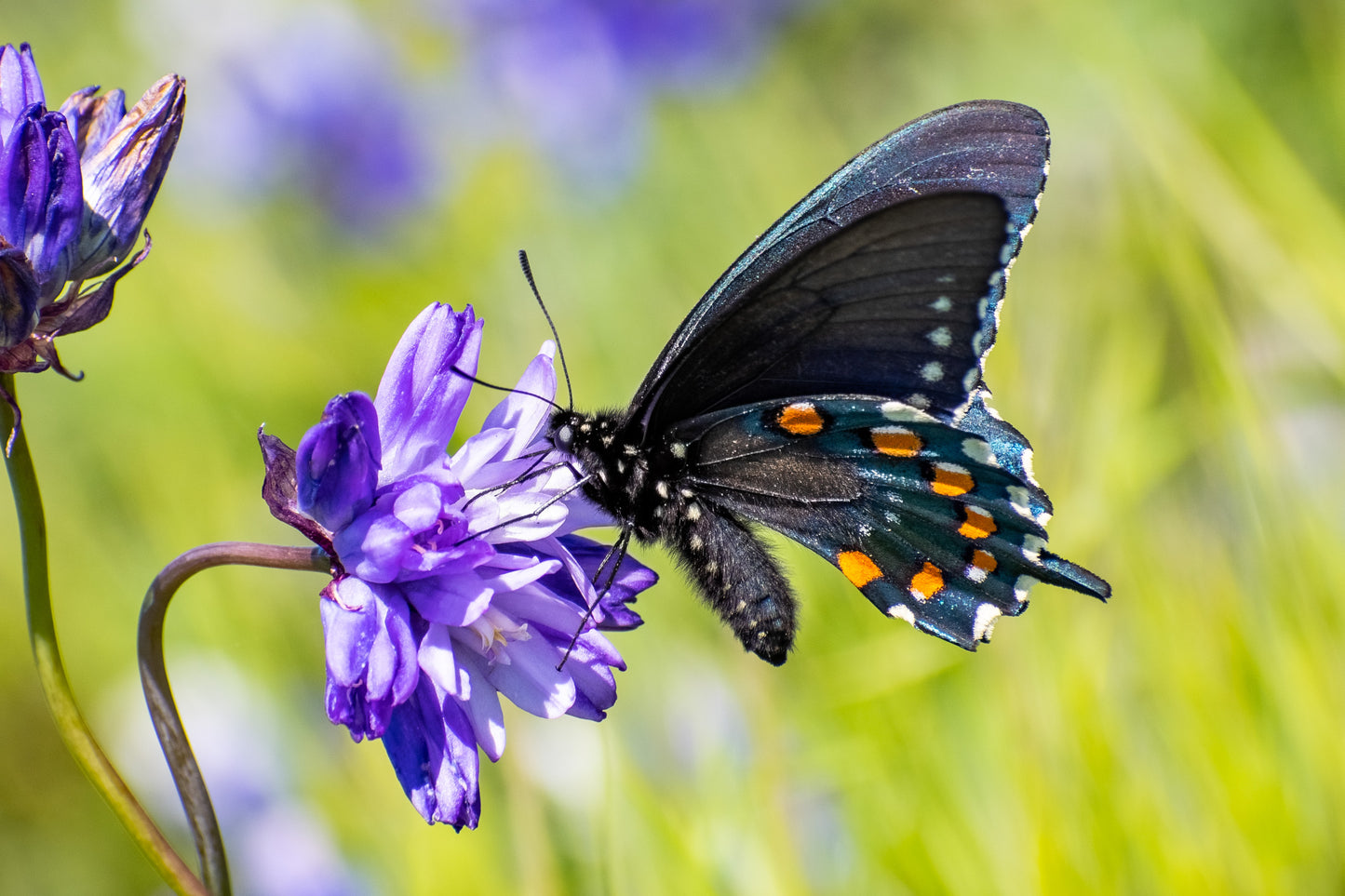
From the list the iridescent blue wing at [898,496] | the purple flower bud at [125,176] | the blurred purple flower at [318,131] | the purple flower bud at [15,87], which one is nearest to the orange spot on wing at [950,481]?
the iridescent blue wing at [898,496]

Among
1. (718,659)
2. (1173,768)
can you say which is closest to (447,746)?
(1173,768)

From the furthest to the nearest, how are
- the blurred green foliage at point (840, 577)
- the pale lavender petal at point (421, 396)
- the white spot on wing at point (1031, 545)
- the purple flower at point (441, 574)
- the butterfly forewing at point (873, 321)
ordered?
the blurred green foliage at point (840, 577), the white spot on wing at point (1031, 545), the butterfly forewing at point (873, 321), the pale lavender petal at point (421, 396), the purple flower at point (441, 574)

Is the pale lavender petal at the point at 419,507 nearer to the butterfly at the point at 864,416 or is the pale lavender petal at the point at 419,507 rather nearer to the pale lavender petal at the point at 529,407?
the pale lavender petal at the point at 529,407

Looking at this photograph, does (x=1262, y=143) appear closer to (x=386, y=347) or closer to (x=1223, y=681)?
(x=1223, y=681)

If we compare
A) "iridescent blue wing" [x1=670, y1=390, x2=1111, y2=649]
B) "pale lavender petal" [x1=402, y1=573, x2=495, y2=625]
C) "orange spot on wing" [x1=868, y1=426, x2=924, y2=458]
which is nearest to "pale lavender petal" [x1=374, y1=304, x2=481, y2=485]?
"pale lavender petal" [x1=402, y1=573, x2=495, y2=625]

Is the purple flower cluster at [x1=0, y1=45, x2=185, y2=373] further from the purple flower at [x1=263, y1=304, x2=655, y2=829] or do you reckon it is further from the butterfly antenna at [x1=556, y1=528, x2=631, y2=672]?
the butterfly antenna at [x1=556, y1=528, x2=631, y2=672]
